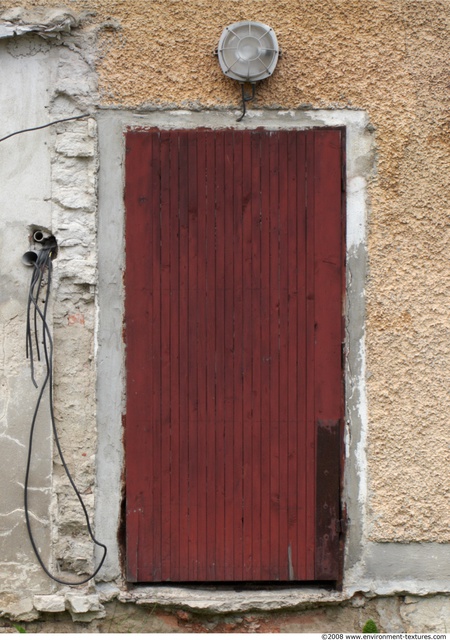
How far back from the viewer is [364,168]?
383 cm

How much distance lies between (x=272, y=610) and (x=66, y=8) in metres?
3.30

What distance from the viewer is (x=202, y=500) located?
12.6ft

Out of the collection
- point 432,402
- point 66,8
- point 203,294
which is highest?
point 66,8

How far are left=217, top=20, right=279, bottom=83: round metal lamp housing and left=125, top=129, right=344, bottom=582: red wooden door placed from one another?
0.31m

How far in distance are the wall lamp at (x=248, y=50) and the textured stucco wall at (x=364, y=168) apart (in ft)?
0.29

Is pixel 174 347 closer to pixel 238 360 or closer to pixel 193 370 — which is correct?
pixel 193 370

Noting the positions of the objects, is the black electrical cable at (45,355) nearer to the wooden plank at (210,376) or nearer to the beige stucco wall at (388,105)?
the wooden plank at (210,376)

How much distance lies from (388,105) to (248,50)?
→ 0.77 meters

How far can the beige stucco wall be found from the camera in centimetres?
380

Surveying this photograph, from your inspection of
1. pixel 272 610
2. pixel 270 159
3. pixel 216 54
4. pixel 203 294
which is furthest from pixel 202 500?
pixel 216 54

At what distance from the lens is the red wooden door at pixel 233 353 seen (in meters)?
3.82

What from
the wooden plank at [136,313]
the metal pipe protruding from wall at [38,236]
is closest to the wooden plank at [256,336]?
the wooden plank at [136,313]

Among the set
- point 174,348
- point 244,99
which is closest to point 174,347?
point 174,348

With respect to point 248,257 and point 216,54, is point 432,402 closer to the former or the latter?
point 248,257
